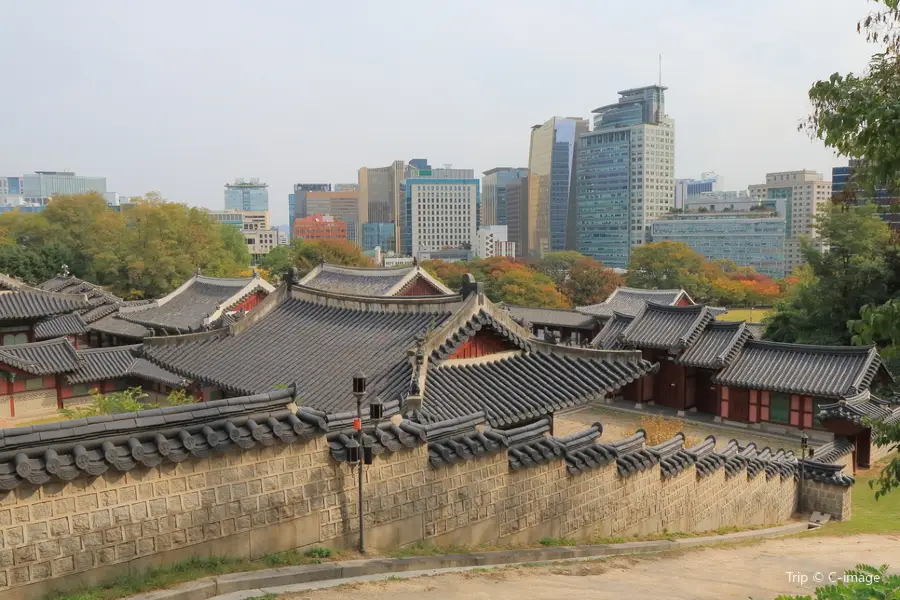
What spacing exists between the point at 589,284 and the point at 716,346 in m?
42.1

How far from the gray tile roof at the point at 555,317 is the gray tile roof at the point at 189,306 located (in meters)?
18.6

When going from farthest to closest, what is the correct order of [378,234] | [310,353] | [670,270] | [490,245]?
[378,234]
[490,245]
[670,270]
[310,353]

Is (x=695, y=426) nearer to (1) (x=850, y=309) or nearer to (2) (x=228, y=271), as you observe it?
(1) (x=850, y=309)

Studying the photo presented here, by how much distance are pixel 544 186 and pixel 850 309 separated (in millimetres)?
129239

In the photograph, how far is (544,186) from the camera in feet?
539

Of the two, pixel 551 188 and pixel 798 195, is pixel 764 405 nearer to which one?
pixel 551 188

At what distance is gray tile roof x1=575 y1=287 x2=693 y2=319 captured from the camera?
162 ft

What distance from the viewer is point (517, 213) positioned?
570 ft

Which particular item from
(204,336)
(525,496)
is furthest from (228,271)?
(525,496)

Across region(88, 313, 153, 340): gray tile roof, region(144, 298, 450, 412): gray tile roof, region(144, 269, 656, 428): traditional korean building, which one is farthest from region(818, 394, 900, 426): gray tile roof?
region(88, 313, 153, 340): gray tile roof

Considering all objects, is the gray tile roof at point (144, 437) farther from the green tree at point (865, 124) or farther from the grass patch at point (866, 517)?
the grass patch at point (866, 517)

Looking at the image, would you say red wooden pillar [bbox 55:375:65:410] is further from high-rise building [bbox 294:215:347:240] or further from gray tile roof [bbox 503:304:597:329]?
high-rise building [bbox 294:215:347:240]

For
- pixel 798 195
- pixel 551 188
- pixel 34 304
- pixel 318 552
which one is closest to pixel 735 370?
pixel 318 552

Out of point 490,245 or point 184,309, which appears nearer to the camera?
point 184,309
